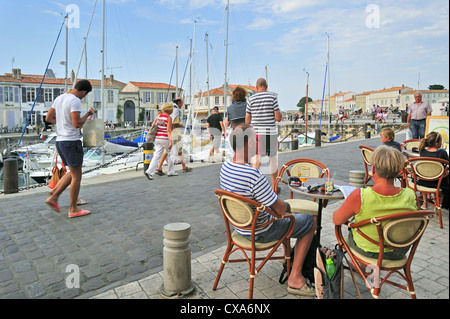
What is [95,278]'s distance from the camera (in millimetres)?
3396

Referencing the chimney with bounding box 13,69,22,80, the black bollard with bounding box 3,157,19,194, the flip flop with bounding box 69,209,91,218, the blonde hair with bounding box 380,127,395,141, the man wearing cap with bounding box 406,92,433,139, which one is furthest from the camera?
the chimney with bounding box 13,69,22,80

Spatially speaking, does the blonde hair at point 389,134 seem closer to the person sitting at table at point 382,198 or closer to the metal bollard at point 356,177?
the metal bollard at point 356,177

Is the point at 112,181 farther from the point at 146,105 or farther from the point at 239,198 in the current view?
the point at 146,105

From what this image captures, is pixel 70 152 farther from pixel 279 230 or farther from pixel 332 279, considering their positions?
pixel 332 279

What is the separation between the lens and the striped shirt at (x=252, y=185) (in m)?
2.78

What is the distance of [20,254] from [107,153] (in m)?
19.0

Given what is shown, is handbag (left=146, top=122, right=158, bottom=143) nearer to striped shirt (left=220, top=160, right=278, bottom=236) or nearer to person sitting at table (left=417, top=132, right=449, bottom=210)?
person sitting at table (left=417, top=132, right=449, bottom=210)

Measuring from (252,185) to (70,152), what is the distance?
340 cm

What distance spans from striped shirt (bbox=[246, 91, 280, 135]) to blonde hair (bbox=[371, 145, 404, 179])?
3771 millimetres

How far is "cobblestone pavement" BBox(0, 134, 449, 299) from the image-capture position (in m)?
3.15

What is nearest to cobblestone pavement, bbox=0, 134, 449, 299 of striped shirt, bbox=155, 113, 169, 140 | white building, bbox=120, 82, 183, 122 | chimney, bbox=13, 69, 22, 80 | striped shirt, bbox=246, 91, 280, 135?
striped shirt, bbox=246, 91, 280, 135

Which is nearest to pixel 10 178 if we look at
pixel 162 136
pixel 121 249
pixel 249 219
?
pixel 162 136

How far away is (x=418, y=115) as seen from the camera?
973 centimetres
